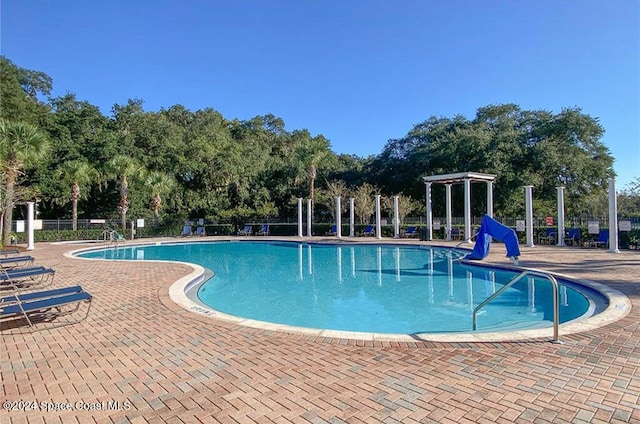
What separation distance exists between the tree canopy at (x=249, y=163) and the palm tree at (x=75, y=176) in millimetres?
91

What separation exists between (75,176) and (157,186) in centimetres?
490

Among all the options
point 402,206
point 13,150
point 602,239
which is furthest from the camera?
point 402,206

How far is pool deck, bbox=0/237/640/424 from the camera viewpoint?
2.85 metres

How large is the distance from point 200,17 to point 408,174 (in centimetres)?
2115

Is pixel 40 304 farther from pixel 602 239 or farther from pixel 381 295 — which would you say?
pixel 602 239

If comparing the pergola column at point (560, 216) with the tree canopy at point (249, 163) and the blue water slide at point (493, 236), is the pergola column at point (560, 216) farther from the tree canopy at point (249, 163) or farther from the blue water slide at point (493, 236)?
the tree canopy at point (249, 163)

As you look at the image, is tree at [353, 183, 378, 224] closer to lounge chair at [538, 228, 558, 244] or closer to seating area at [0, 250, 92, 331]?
lounge chair at [538, 228, 558, 244]

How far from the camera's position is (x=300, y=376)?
3.55 metres

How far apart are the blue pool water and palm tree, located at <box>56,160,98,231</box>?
14831 millimetres

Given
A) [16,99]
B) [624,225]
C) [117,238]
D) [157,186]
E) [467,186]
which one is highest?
[16,99]

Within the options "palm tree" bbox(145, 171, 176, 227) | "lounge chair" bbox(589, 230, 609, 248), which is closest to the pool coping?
"lounge chair" bbox(589, 230, 609, 248)

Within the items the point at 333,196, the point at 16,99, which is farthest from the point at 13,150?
the point at 333,196

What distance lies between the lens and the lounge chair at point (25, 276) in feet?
24.2

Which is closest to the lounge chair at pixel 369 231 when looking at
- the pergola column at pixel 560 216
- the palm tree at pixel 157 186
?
the pergola column at pixel 560 216
